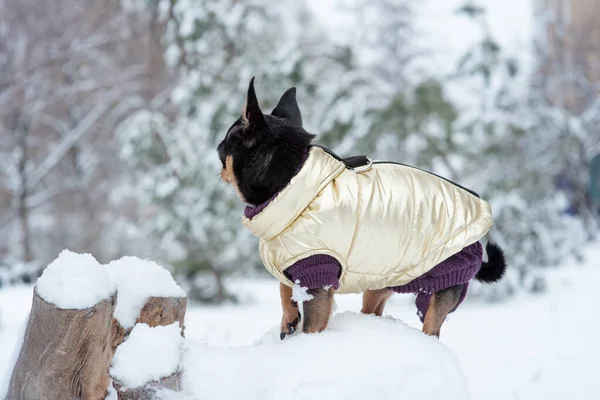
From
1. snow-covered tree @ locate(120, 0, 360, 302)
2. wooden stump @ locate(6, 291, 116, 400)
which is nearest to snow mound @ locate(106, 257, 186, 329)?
wooden stump @ locate(6, 291, 116, 400)

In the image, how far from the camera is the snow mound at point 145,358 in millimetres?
1516

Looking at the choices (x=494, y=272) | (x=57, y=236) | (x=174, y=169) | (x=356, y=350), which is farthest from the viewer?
(x=57, y=236)

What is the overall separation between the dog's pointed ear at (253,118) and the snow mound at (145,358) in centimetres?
78

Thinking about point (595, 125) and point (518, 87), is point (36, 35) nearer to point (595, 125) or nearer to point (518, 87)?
point (518, 87)

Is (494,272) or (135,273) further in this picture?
(494,272)

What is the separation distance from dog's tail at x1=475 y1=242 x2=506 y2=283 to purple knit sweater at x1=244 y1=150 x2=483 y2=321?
5.4 inches

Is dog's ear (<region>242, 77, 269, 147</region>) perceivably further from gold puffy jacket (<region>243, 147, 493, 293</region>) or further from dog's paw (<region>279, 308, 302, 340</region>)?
dog's paw (<region>279, 308, 302, 340</region>)

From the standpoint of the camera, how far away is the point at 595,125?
12586 mm

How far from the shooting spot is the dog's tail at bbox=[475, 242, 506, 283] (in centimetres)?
223

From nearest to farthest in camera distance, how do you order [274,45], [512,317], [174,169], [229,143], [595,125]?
[229,143], [512,317], [174,169], [274,45], [595,125]

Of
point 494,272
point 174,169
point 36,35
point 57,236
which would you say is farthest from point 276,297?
point 57,236

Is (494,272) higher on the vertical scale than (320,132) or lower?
lower

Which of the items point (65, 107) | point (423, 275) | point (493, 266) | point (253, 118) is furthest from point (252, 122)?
point (65, 107)

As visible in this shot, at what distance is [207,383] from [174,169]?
17.7 feet
